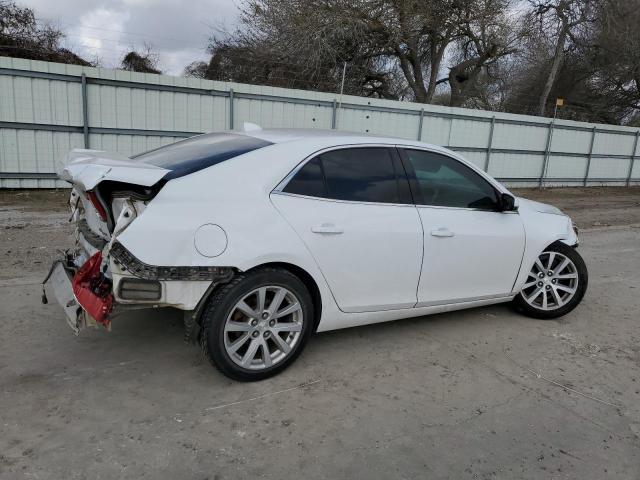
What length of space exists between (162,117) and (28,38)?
799cm

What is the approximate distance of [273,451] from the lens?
273cm

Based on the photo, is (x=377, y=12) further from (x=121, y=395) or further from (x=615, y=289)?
(x=121, y=395)

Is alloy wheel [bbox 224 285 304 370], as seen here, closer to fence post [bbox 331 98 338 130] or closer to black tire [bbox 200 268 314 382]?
black tire [bbox 200 268 314 382]

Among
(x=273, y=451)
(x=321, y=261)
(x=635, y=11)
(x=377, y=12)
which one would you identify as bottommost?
(x=273, y=451)

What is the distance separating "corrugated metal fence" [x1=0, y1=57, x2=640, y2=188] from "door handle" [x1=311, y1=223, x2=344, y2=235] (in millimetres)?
8837

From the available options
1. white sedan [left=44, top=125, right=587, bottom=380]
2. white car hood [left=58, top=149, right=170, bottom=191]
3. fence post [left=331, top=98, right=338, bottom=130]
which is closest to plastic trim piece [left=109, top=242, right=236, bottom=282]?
white sedan [left=44, top=125, right=587, bottom=380]

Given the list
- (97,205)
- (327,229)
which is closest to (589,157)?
(327,229)

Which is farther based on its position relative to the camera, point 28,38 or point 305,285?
point 28,38

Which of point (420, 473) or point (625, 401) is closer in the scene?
point (420, 473)

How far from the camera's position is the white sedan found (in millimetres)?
3031

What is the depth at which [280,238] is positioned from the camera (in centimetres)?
327

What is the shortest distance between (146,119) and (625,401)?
1036cm

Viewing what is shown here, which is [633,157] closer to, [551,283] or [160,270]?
[551,283]

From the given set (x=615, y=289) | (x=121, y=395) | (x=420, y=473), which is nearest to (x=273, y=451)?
(x=420, y=473)
